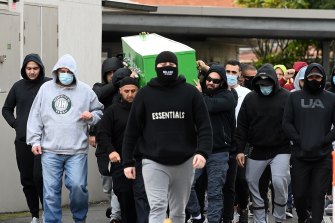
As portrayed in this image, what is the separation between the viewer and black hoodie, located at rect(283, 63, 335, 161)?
11891mm

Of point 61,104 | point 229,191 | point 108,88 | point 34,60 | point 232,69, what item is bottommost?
point 229,191

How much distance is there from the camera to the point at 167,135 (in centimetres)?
1018

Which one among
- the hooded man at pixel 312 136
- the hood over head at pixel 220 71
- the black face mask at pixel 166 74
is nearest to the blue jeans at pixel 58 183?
the hood over head at pixel 220 71

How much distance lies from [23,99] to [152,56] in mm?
1994

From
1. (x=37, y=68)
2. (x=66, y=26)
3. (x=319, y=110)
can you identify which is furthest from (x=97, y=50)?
(x=319, y=110)

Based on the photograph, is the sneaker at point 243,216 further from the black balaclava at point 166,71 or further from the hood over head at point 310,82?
the black balaclava at point 166,71

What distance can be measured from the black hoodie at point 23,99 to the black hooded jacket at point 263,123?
2.55 metres

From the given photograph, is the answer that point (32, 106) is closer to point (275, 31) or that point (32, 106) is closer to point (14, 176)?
point (14, 176)

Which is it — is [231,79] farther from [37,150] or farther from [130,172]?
[130,172]

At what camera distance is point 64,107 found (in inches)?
465

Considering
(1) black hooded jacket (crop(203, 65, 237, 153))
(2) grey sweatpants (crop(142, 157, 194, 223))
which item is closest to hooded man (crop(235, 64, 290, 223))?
(1) black hooded jacket (crop(203, 65, 237, 153))

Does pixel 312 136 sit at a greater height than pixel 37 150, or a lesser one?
greater

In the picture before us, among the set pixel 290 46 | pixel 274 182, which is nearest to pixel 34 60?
pixel 274 182

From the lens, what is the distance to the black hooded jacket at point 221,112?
12102mm
